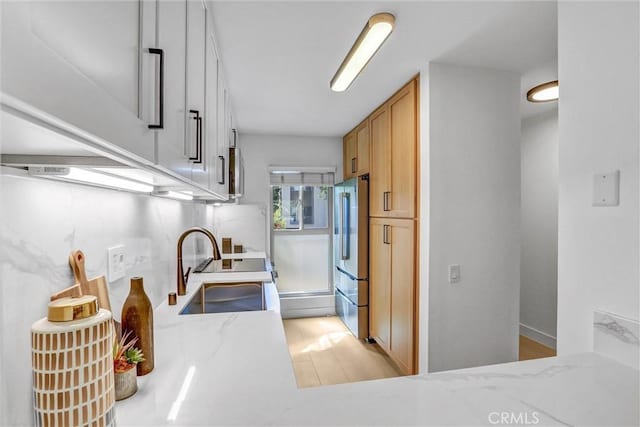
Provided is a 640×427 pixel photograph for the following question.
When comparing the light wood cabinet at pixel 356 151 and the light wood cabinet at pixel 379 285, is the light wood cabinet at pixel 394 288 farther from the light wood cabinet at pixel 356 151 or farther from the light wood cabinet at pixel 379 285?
the light wood cabinet at pixel 356 151

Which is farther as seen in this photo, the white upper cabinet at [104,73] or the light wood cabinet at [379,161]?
the light wood cabinet at [379,161]

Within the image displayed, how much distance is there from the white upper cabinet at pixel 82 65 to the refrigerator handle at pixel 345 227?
3.15m

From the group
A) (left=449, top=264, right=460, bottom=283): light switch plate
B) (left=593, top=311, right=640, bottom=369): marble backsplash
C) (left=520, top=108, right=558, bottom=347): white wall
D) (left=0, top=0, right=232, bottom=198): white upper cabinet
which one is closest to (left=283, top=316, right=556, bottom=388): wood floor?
(left=520, top=108, right=558, bottom=347): white wall

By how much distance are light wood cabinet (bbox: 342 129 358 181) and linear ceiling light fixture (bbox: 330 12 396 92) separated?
66.1 inches

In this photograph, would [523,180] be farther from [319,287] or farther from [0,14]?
[0,14]

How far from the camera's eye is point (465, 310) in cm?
224

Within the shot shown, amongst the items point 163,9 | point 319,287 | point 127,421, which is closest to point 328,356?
point 319,287

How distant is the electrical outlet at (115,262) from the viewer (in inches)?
41.2

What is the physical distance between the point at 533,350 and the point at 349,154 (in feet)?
9.54

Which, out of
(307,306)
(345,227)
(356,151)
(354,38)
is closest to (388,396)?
(354,38)

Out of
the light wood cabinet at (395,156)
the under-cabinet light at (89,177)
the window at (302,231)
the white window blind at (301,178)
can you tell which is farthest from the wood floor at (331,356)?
the under-cabinet light at (89,177)

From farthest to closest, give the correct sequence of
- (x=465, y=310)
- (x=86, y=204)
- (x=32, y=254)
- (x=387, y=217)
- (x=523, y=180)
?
1. (x=523, y=180)
2. (x=387, y=217)
3. (x=465, y=310)
4. (x=86, y=204)
5. (x=32, y=254)

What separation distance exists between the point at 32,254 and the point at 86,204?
0.27 m

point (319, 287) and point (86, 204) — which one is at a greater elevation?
point (86, 204)
